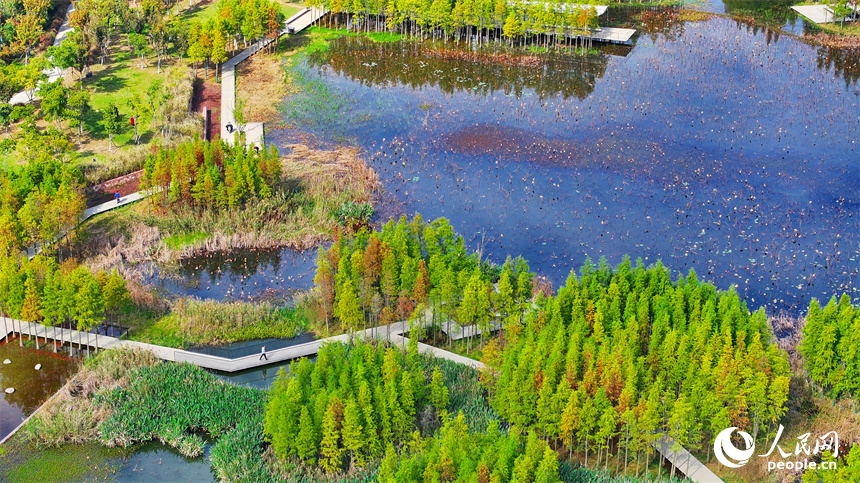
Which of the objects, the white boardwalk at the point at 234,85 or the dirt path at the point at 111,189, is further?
the white boardwalk at the point at 234,85

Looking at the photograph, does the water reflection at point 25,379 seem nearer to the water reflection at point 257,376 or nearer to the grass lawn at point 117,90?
the water reflection at point 257,376

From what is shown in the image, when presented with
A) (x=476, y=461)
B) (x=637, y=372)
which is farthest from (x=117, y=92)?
(x=637, y=372)

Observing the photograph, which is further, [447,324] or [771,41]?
[771,41]

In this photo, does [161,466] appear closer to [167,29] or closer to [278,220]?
[278,220]

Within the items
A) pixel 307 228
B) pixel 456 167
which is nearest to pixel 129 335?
pixel 307 228

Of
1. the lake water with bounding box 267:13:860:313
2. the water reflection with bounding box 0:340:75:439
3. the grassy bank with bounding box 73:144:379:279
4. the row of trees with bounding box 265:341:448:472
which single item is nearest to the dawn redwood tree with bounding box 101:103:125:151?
the grassy bank with bounding box 73:144:379:279

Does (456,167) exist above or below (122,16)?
below

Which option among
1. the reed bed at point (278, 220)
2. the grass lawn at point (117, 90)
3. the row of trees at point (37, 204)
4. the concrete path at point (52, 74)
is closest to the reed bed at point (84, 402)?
the row of trees at point (37, 204)

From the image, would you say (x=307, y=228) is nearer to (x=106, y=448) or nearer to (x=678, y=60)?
(x=106, y=448)
